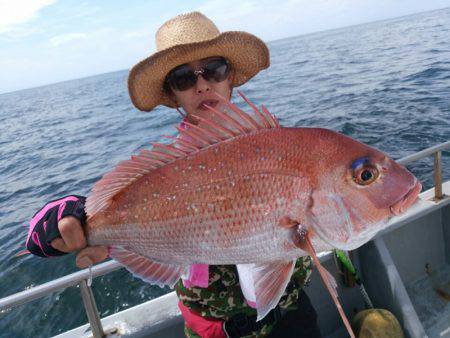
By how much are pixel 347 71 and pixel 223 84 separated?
21.4 meters

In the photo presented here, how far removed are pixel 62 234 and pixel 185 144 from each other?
739mm

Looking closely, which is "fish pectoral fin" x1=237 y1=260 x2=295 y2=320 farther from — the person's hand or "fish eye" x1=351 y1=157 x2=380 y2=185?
the person's hand

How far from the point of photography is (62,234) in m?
1.74

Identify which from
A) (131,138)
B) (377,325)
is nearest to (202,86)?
(377,325)

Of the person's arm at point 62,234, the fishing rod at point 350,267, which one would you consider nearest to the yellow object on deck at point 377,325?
the fishing rod at point 350,267

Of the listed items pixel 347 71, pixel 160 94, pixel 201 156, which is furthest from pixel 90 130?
pixel 201 156

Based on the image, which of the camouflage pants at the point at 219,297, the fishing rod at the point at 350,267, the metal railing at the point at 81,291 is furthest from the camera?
the fishing rod at the point at 350,267

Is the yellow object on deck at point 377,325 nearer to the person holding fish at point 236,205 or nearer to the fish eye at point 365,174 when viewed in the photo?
the person holding fish at point 236,205

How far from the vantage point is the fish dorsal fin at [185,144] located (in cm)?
168

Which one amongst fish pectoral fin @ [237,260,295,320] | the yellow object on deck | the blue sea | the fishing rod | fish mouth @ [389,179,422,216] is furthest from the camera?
the blue sea

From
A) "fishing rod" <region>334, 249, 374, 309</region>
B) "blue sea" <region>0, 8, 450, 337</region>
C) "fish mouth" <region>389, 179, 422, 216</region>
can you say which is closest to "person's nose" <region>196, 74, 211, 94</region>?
"blue sea" <region>0, 8, 450, 337</region>

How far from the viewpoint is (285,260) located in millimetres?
1619

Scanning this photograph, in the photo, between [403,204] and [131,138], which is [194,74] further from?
[131,138]

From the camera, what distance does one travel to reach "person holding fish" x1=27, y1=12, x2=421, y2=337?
1.52 meters
